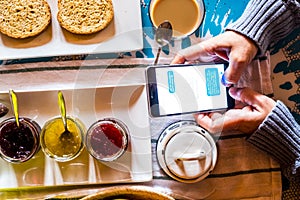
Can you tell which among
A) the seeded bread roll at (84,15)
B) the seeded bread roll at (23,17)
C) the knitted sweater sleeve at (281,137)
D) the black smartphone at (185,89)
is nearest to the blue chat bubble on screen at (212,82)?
the black smartphone at (185,89)

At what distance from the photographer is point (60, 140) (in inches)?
39.4

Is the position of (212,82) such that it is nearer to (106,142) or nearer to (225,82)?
(225,82)

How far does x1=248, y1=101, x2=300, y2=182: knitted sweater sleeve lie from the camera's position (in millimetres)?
991

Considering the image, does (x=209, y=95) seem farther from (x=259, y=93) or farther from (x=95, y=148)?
(x=95, y=148)

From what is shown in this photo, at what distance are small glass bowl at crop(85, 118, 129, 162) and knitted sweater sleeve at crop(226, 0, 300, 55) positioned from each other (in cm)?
28

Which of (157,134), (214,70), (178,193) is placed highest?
(214,70)

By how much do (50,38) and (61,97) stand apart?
154mm

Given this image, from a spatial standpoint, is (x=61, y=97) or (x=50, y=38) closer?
(x=61, y=97)

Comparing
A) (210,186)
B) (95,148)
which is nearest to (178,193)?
(210,186)

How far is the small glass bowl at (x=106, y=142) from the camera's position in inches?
39.0

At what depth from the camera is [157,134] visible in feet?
3.38

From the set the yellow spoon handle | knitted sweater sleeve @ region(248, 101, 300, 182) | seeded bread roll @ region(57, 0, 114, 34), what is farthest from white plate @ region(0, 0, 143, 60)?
knitted sweater sleeve @ region(248, 101, 300, 182)

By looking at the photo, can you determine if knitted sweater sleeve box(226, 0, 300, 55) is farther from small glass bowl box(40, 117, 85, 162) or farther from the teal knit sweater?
small glass bowl box(40, 117, 85, 162)

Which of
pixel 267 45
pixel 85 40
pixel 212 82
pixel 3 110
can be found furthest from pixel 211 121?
pixel 3 110
